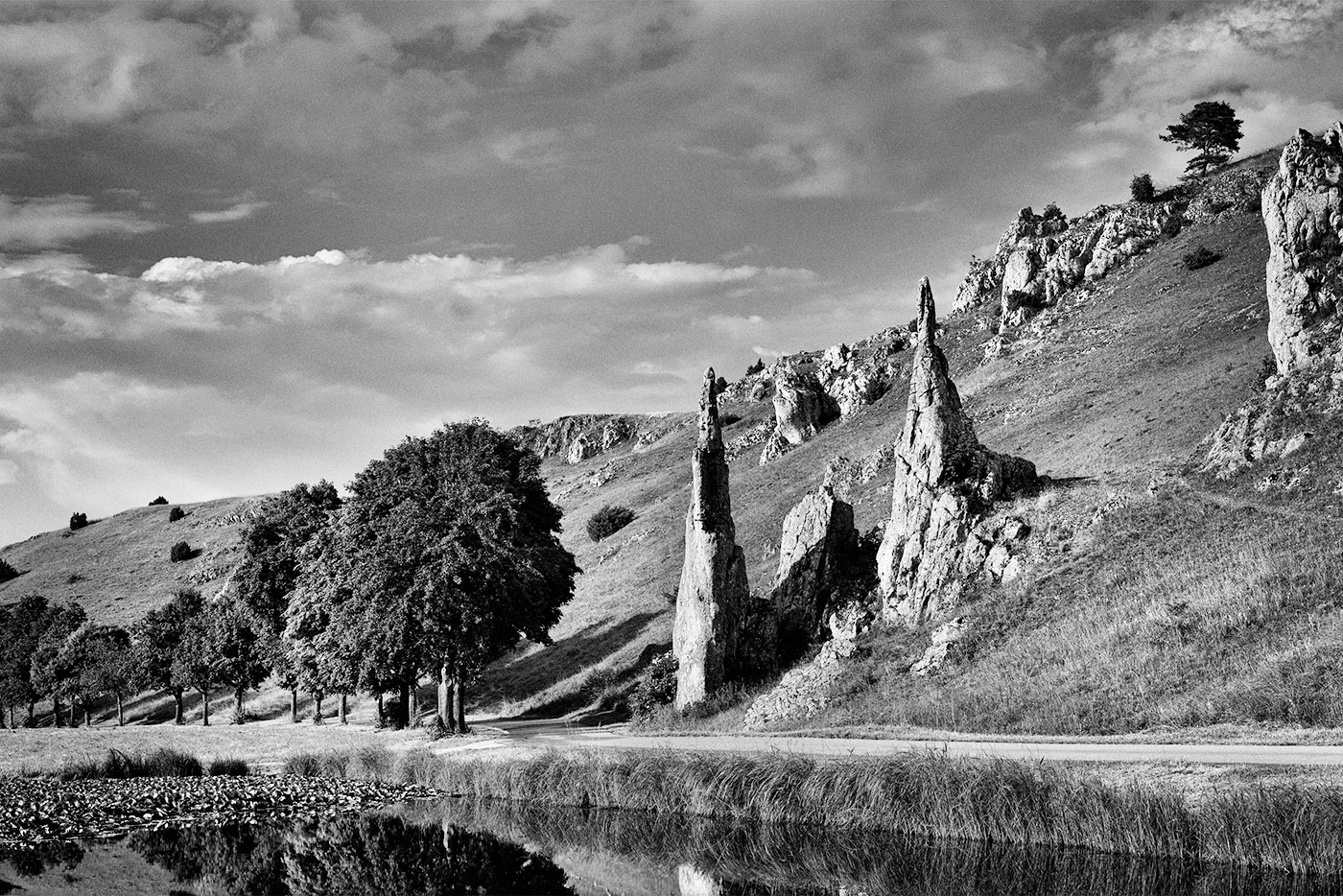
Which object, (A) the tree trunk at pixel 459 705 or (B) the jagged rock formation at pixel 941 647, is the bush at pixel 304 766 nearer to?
(A) the tree trunk at pixel 459 705

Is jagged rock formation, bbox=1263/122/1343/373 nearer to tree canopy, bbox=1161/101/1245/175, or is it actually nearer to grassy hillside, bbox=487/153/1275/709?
grassy hillside, bbox=487/153/1275/709

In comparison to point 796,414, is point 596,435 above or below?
above

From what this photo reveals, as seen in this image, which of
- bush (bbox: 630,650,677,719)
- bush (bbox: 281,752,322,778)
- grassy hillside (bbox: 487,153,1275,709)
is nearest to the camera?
bush (bbox: 281,752,322,778)

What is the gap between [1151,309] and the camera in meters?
87.8

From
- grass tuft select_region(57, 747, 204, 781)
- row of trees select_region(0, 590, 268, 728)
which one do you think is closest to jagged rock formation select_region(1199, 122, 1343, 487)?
grass tuft select_region(57, 747, 204, 781)

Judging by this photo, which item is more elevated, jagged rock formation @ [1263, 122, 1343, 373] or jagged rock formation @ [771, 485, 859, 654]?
jagged rock formation @ [1263, 122, 1343, 373]

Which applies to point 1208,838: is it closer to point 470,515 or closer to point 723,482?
point 723,482

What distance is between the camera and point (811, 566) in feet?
157

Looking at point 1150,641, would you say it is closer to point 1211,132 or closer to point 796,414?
point 796,414

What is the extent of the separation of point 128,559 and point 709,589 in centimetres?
12528

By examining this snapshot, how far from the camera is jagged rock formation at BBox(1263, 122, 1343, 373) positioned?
47.6 metres

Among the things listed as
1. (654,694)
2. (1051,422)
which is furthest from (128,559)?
(1051,422)

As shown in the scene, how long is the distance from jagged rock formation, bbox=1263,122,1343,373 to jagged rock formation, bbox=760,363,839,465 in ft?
171

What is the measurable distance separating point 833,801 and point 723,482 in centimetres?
2204
